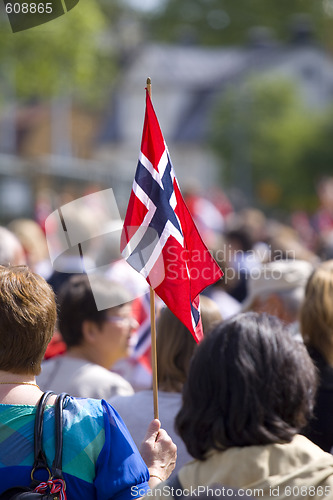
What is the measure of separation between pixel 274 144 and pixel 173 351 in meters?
41.8

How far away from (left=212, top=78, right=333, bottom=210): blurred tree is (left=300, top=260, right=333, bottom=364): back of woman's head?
1446 inches

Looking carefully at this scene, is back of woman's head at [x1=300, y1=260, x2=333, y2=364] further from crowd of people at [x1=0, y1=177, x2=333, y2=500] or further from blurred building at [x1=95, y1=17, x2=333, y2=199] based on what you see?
blurred building at [x1=95, y1=17, x2=333, y2=199]

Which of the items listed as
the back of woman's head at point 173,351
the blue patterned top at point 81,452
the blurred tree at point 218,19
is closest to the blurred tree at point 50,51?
the back of woman's head at point 173,351

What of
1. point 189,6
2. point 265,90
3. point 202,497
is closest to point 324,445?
→ point 202,497

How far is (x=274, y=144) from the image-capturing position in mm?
44406

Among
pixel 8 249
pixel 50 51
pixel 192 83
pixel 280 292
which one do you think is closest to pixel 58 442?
pixel 280 292

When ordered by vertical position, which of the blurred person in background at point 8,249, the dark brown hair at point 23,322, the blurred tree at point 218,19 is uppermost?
the blurred tree at point 218,19

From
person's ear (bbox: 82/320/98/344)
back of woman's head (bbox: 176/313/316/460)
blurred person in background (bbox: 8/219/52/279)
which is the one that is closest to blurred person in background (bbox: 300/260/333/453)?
person's ear (bbox: 82/320/98/344)

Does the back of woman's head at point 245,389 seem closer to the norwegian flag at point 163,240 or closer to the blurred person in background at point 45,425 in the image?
the blurred person in background at point 45,425

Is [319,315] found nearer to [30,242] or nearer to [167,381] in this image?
[167,381]

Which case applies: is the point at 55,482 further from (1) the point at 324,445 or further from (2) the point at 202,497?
(1) the point at 324,445

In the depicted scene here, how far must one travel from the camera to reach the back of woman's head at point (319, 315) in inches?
139

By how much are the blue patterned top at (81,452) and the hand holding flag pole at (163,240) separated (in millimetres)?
585

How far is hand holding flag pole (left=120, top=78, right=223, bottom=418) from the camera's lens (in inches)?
111
